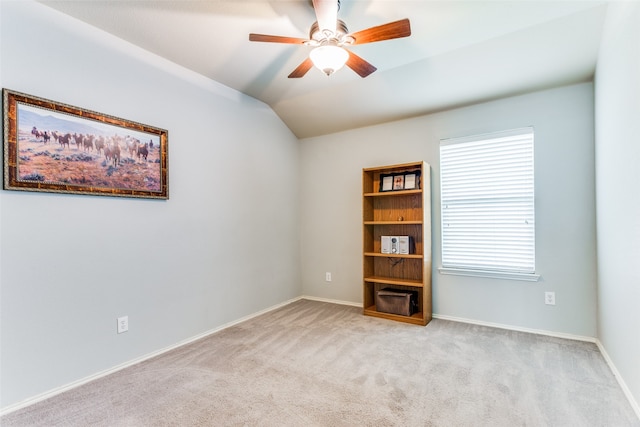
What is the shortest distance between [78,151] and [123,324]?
53.4 inches

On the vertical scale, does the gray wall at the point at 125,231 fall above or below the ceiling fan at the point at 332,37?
below

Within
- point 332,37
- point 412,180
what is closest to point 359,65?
point 332,37

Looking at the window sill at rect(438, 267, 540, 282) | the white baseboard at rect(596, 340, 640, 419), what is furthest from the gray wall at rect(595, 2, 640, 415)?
the window sill at rect(438, 267, 540, 282)

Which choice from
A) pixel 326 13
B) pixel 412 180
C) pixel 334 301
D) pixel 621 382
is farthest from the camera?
pixel 334 301

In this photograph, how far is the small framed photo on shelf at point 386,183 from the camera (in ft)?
12.3

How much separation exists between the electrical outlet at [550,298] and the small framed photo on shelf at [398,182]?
5.74 feet

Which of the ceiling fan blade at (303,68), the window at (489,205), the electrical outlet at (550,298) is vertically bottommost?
the electrical outlet at (550,298)

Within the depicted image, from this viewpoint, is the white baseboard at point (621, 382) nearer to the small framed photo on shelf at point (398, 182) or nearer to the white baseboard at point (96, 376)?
the small framed photo on shelf at point (398, 182)

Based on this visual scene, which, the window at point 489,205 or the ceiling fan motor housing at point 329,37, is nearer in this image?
the ceiling fan motor housing at point 329,37

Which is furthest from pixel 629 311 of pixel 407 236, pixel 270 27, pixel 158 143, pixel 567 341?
pixel 158 143

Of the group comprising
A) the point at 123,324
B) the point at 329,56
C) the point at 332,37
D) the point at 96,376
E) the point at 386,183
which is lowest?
the point at 96,376

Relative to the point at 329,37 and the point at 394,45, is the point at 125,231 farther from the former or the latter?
the point at 394,45

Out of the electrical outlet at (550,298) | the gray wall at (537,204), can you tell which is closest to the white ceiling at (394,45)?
the gray wall at (537,204)

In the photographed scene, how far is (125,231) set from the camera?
251 cm
